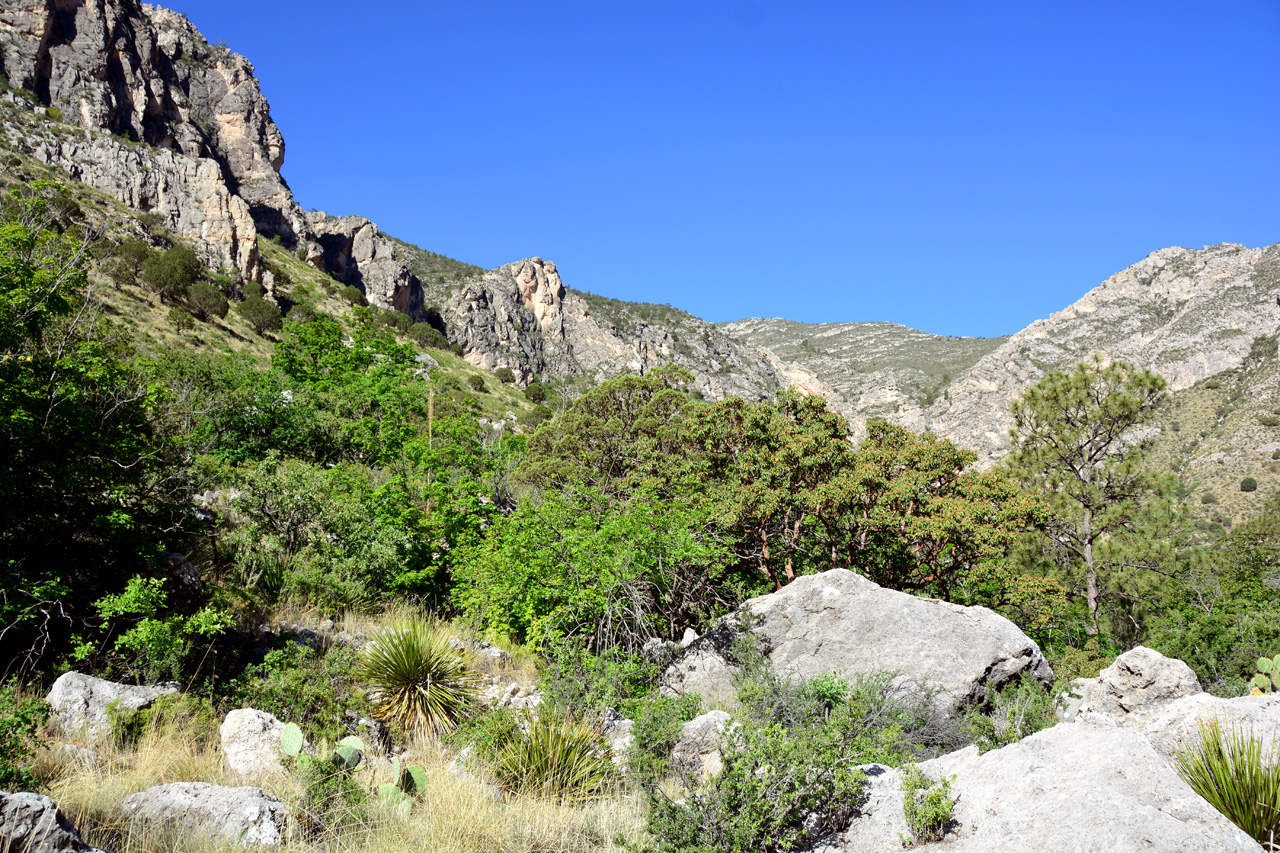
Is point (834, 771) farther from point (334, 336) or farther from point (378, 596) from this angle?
point (334, 336)

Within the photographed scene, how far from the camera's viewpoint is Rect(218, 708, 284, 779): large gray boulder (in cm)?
518

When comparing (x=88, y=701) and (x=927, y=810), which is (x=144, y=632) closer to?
(x=88, y=701)

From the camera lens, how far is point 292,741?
16.4ft

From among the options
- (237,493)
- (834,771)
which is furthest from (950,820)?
(237,493)

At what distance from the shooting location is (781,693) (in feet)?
25.4

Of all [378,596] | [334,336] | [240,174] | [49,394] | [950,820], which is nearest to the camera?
[950,820]

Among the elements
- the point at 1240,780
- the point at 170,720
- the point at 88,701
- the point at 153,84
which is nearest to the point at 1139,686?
the point at 1240,780

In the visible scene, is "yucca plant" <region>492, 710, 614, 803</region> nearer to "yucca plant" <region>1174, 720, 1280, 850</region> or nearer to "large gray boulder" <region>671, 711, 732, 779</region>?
"large gray boulder" <region>671, 711, 732, 779</region>

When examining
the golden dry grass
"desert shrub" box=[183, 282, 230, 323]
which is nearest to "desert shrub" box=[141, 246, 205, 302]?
"desert shrub" box=[183, 282, 230, 323]

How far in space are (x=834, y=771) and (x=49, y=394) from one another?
307 inches

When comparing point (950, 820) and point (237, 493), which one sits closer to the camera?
point (950, 820)

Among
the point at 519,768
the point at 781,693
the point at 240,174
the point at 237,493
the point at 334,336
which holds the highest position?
the point at 240,174

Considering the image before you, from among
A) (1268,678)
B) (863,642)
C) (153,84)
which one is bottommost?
(863,642)

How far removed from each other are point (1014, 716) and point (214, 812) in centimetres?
791
